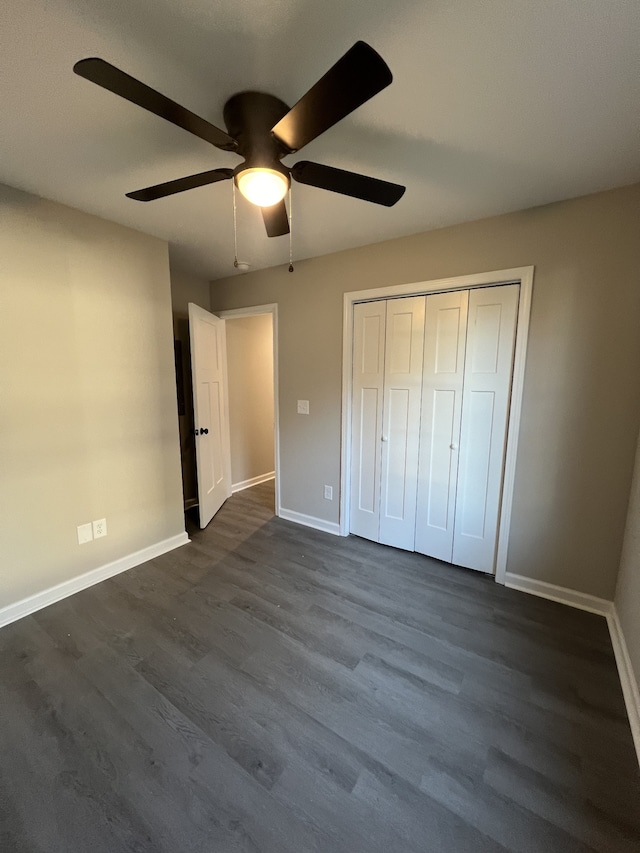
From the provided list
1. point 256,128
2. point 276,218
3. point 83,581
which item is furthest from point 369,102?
point 83,581

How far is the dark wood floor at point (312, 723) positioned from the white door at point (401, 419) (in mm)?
557

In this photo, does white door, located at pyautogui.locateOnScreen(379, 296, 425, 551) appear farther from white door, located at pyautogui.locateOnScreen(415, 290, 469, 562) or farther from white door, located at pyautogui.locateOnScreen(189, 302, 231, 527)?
white door, located at pyautogui.locateOnScreen(189, 302, 231, 527)

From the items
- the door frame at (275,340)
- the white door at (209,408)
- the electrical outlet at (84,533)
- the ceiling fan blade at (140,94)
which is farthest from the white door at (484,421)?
the electrical outlet at (84,533)

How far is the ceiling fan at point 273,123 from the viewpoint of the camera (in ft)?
2.73

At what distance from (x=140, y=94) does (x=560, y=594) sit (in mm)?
3106

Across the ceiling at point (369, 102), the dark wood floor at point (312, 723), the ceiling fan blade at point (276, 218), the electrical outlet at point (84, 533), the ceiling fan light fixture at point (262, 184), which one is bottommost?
the dark wood floor at point (312, 723)

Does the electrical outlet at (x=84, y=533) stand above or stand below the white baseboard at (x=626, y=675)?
above

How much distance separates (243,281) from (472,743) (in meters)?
3.63

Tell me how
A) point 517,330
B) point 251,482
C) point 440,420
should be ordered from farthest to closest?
1. point 251,482
2. point 440,420
3. point 517,330

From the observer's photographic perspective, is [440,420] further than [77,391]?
Yes

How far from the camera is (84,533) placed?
225 cm

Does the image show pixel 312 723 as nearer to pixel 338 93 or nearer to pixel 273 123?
pixel 338 93

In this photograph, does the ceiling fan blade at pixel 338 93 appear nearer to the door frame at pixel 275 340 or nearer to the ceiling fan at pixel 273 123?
the ceiling fan at pixel 273 123

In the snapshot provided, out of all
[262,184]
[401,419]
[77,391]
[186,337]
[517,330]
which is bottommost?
[401,419]
